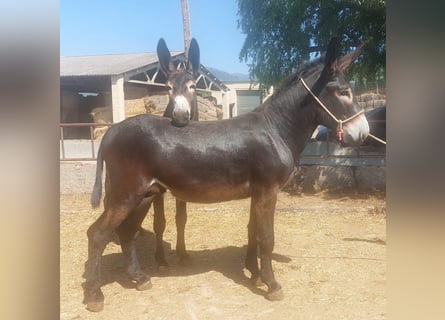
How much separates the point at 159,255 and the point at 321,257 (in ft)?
5.03

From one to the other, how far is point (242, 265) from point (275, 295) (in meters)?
0.73

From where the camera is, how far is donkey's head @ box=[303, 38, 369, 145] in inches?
90.7

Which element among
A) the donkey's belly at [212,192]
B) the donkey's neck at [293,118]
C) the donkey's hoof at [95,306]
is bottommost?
the donkey's hoof at [95,306]

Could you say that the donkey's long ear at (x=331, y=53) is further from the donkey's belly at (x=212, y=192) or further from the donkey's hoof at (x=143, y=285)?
the donkey's hoof at (x=143, y=285)

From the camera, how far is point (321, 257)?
10.2ft

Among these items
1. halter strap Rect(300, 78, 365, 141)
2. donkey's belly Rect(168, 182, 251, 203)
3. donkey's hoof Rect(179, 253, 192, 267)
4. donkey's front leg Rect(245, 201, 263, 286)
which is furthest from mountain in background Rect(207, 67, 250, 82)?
donkey's hoof Rect(179, 253, 192, 267)

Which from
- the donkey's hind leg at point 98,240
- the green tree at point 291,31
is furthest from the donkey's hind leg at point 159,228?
the green tree at point 291,31

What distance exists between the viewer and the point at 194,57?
274 cm

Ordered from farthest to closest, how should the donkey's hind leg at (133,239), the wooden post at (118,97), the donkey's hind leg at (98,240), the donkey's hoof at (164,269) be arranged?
the wooden post at (118,97), the donkey's hoof at (164,269), the donkey's hind leg at (133,239), the donkey's hind leg at (98,240)

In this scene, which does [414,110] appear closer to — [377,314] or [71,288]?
[377,314]

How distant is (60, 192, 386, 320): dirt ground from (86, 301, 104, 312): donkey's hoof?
0.11 ft

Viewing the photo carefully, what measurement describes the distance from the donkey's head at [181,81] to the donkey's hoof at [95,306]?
55.4 inches

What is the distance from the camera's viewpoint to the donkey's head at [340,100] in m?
2.30

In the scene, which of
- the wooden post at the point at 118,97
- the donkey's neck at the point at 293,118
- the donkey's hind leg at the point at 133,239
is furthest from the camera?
the wooden post at the point at 118,97
